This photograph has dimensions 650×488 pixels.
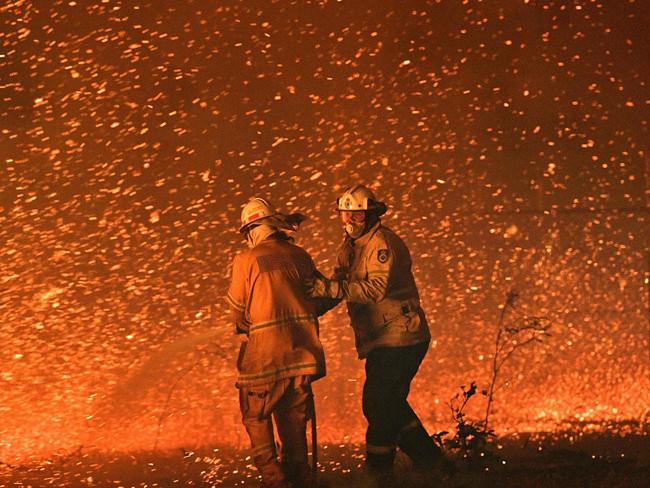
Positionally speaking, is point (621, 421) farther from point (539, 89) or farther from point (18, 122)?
point (18, 122)

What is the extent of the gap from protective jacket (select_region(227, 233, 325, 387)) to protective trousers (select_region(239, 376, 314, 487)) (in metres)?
0.07

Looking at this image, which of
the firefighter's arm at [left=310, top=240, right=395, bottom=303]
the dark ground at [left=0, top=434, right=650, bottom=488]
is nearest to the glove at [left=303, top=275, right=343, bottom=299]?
the firefighter's arm at [left=310, top=240, right=395, bottom=303]

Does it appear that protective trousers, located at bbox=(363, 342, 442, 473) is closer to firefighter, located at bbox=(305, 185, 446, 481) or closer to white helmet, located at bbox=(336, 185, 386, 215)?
firefighter, located at bbox=(305, 185, 446, 481)

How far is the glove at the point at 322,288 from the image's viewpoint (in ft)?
16.4

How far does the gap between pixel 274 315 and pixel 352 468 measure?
1.28 m

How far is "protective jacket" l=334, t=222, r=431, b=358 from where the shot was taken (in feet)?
16.5

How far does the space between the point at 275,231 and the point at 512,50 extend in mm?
2493

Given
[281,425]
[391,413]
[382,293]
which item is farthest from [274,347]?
[391,413]

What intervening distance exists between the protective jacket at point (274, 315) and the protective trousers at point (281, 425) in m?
0.07

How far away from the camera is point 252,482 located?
548cm

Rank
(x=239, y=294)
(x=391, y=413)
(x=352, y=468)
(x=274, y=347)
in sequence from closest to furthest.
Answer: (x=274, y=347) → (x=239, y=294) → (x=391, y=413) → (x=352, y=468)

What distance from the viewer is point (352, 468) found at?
5785 mm

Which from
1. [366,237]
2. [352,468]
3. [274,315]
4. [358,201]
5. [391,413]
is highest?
[358,201]

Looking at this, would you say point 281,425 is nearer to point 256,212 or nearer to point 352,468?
point 352,468
